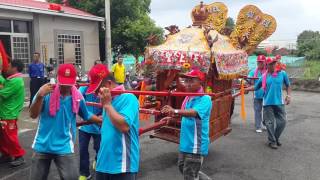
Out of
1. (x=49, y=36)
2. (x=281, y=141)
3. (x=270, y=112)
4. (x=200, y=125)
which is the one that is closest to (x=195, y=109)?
(x=200, y=125)

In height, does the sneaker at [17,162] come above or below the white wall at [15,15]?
below

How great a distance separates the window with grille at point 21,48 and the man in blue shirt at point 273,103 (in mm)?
9565

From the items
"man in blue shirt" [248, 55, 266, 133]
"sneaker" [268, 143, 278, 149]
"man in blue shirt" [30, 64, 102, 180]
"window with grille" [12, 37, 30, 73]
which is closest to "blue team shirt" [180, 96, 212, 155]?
"man in blue shirt" [30, 64, 102, 180]

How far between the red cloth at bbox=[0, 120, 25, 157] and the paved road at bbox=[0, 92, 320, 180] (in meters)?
0.24

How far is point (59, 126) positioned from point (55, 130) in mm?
53

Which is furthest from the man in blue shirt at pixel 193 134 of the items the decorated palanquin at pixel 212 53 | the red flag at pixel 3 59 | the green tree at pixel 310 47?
the green tree at pixel 310 47

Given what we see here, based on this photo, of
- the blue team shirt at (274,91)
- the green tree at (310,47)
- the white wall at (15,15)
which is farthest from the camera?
the green tree at (310,47)

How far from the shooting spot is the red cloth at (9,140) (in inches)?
229

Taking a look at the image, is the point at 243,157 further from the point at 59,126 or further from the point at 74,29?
the point at 74,29

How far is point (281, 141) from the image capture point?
7.66 metres

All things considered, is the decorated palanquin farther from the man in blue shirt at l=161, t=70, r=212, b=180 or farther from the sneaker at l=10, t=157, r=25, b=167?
the sneaker at l=10, t=157, r=25, b=167

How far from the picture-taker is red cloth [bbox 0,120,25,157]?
581cm

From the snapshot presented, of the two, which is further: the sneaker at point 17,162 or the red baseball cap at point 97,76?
the sneaker at point 17,162

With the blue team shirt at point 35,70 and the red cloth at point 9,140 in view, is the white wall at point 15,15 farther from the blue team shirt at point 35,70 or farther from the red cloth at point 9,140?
the red cloth at point 9,140
